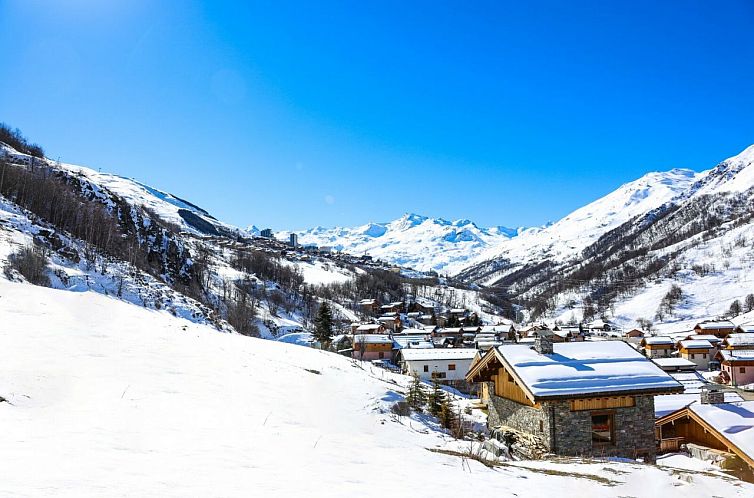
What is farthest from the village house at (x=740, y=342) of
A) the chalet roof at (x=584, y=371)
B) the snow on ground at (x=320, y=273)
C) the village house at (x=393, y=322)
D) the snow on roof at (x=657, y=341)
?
the snow on ground at (x=320, y=273)

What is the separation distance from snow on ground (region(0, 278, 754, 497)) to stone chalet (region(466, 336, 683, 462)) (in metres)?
3.56

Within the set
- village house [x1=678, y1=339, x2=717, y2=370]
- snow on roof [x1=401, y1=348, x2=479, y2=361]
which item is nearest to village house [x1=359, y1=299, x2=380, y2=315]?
snow on roof [x1=401, y1=348, x2=479, y2=361]

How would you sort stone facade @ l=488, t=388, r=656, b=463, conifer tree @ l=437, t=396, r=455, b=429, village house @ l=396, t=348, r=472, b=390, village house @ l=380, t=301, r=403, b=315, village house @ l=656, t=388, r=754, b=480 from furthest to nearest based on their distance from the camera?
1. village house @ l=380, t=301, r=403, b=315
2. village house @ l=396, t=348, r=472, b=390
3. conifer tree @ l=437, t=396, r=455, b=429
4. village house @ l=656, t=388, r=754, b=480
5. stone facade @ l=488, t=388, r=656, b=463

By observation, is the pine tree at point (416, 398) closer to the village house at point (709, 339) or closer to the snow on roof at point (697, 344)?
the snow on roof at point (697, 344)

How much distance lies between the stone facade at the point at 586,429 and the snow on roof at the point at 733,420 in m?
2.76

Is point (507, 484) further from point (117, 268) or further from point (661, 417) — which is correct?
point (117, 268)

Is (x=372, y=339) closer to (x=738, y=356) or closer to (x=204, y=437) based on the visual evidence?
(x=738, y=356)

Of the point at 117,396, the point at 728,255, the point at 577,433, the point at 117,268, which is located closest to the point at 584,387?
the point at 577,433

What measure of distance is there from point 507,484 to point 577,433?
8532 millimetres

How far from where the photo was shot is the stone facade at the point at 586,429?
15.3m

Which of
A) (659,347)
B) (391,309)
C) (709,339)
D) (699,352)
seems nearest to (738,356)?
(699,352)

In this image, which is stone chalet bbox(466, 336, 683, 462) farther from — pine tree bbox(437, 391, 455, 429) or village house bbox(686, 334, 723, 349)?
village house bbox(686, 334, 723, 349)

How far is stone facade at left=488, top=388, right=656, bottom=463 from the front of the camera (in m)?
15.3

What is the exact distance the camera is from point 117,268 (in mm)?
51219
